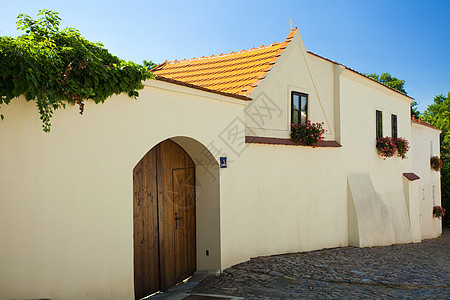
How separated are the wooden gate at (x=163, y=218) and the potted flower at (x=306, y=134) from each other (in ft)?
11.7

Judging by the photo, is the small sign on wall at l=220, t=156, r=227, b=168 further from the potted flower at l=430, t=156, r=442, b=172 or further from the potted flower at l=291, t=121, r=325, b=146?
the potted flower at l=430, t=156, r=442, b=172

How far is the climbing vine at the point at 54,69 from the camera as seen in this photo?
4164mm

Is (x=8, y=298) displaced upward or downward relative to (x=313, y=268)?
upward

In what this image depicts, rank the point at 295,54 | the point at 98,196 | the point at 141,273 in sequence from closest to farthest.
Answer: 1. the point at 98,196
2. the point at 141,273
3. the point at 295,54

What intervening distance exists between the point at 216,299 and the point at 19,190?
3321 millimetres

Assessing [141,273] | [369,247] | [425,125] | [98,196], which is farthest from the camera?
[425,125]

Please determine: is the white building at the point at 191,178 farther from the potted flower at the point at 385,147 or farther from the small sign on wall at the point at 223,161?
the potted flower at the point at 385,147

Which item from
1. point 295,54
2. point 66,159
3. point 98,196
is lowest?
point 98,196

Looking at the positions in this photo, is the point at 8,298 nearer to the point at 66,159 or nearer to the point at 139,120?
the point at 66,159

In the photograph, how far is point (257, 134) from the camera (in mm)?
9656

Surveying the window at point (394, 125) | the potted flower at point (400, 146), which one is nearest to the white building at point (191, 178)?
the potted flower at point (400, 146)

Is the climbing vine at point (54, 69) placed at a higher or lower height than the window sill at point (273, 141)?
higher

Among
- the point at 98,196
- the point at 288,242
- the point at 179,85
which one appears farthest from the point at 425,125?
the point at 98,196

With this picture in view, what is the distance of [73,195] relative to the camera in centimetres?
505
